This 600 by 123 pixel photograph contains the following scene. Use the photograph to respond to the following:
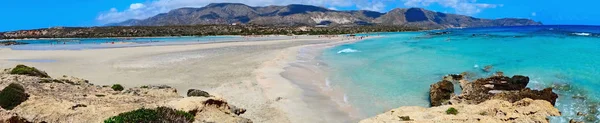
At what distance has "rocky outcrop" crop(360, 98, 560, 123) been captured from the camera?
10381 mm

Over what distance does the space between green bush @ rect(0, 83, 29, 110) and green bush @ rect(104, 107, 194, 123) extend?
12.6ft

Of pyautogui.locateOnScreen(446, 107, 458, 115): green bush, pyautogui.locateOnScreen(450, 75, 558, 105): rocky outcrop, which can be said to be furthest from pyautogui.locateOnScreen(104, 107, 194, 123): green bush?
pyautogui.locateOnScreen(450, 75, 558, 105): rocky outcrop

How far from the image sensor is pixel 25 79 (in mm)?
15281

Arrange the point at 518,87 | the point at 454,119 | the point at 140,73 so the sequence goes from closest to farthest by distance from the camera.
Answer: the point at 454,119, the point at 518,87, the point at 140,73

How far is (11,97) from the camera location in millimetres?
10680

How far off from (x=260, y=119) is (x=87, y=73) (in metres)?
18.5

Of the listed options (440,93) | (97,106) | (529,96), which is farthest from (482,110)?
(97,106)

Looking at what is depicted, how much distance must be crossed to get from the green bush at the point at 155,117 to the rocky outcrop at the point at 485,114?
16.9ft

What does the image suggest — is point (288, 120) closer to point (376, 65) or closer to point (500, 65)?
point (376, 65)

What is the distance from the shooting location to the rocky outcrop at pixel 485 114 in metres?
10.4

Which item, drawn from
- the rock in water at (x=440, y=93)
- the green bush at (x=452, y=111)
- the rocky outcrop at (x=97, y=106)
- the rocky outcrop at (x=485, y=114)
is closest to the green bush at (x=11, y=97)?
the rocky outcrop at (x=97, y=106)

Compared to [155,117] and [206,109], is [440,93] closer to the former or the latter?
[206,109]

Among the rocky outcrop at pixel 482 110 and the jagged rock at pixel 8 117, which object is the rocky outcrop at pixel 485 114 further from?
the jagged rock at pixel 8 117

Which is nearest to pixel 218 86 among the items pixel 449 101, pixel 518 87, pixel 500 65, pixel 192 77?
pixel 192 77
